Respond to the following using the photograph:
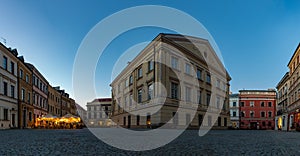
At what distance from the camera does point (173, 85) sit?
93.8 ft

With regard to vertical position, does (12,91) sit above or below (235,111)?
above

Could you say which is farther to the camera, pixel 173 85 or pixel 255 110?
pixel 255 110

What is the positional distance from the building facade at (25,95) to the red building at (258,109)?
53200mm

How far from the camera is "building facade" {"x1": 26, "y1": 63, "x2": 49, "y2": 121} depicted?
39.7 m

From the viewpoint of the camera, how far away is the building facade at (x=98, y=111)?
95031 mm

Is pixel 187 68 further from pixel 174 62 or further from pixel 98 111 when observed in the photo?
pixel 98 111

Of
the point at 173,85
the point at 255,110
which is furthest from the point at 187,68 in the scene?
the point at 255,110

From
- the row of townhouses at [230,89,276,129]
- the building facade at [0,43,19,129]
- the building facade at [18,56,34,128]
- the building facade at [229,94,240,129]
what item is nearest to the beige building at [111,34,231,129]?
the building facade at [18,56,34,128]

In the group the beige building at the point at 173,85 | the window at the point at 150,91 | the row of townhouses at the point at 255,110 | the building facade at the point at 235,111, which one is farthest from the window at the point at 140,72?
the building facade at the point at 235,111

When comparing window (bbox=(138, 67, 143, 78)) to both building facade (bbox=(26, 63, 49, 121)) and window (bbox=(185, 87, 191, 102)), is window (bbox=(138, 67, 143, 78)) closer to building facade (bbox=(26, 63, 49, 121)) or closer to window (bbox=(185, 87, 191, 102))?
window (bbox=(185, 87, 191, 102))

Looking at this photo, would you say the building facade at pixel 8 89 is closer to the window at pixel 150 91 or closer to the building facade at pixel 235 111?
the window at pixel 150 91

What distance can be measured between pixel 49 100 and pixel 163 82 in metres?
34.9

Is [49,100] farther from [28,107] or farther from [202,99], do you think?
[202,99]

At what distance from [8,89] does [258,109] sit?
60.8 meters
